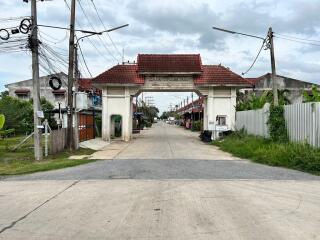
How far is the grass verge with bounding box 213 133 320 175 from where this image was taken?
53.4ft

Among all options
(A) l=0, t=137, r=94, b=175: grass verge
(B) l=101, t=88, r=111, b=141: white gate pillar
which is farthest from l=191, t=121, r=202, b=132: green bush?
(A) l=0, t=137, r=94, b=175: grass verge

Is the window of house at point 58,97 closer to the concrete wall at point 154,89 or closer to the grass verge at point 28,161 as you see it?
the concrete wall at point 154,89

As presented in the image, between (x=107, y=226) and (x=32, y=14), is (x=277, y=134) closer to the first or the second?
(x=32, y=14)

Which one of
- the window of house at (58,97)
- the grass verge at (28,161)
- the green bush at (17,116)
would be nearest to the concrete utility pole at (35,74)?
the grass verge at (28,161)

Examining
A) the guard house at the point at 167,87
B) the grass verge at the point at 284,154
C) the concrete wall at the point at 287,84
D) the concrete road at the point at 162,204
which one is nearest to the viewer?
the concrete road at the point at 162,204

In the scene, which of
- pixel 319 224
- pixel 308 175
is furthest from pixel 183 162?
pixel 319 224

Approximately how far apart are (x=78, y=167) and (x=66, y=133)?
8.48 metres

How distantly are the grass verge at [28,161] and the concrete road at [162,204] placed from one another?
1392 millimetres

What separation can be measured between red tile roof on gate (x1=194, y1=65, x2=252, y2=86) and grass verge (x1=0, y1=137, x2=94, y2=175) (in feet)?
45.2

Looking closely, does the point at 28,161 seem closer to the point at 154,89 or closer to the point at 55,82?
the point at 55,82

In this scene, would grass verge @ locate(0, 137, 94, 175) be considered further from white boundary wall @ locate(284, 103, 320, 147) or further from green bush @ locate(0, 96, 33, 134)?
green bush @ locate(0, 96, 33, 134)

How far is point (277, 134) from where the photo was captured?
21.8 metres

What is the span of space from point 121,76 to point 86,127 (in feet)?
17.2

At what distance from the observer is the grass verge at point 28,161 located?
56.1ft
